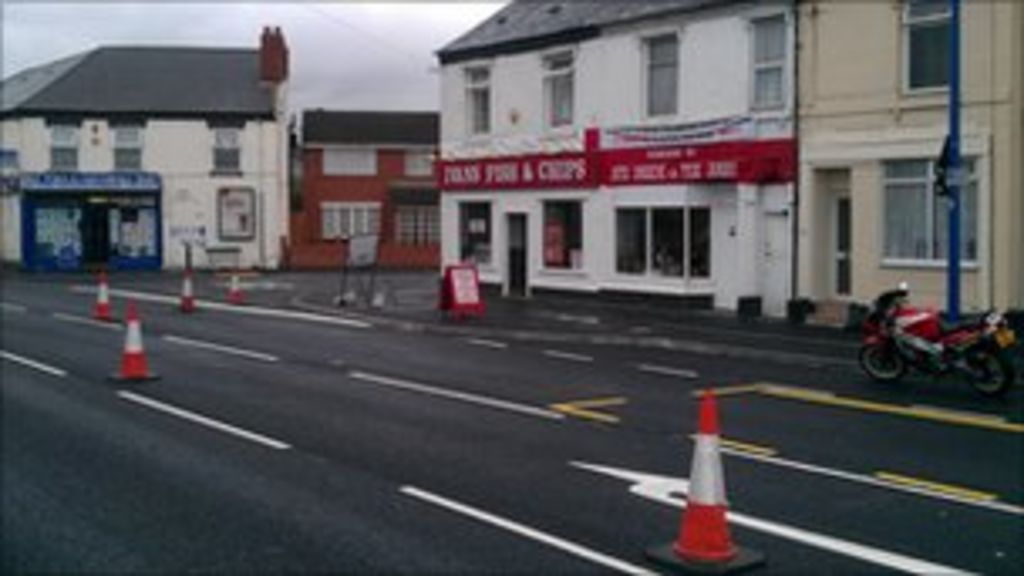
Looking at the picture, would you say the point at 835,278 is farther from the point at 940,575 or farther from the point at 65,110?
the point at 65,110

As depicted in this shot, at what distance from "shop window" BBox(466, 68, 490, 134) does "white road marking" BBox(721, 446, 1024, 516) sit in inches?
906

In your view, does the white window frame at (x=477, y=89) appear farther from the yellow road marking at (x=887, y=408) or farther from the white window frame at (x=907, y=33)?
the yellow road marking at (x=887, y=408)

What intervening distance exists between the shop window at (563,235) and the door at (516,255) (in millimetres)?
1040

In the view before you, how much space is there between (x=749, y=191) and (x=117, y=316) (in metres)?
13.5

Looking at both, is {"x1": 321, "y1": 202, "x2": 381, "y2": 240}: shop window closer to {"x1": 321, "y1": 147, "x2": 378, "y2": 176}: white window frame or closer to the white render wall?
{"x1": 321, "y1": 147, "x2": 378, "y2": 176}: white window frame

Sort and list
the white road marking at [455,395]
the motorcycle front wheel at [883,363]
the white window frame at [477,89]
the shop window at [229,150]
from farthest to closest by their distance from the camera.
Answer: the shop window at [229,150]
the white window frame at [477,89]
the motorcycle front wheel at [883,363]
the white road marking at [455,395]

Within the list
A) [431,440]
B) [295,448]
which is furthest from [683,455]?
[295,448]

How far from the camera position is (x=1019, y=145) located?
21156 mm

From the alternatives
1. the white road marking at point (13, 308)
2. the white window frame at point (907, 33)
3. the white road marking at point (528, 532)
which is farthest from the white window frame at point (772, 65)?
the white road marking at point (528, 532)

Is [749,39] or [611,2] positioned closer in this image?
[749,39]

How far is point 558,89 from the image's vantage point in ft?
102

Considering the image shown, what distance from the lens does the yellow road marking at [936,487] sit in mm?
9555

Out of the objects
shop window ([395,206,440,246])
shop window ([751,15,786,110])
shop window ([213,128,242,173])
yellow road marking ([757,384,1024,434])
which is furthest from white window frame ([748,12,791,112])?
shop window ([395,206,440,246])

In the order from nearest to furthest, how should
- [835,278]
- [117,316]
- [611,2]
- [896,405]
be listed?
1. [896,405]
2. [835,278]
3. [117,316]
4. [611,2]
